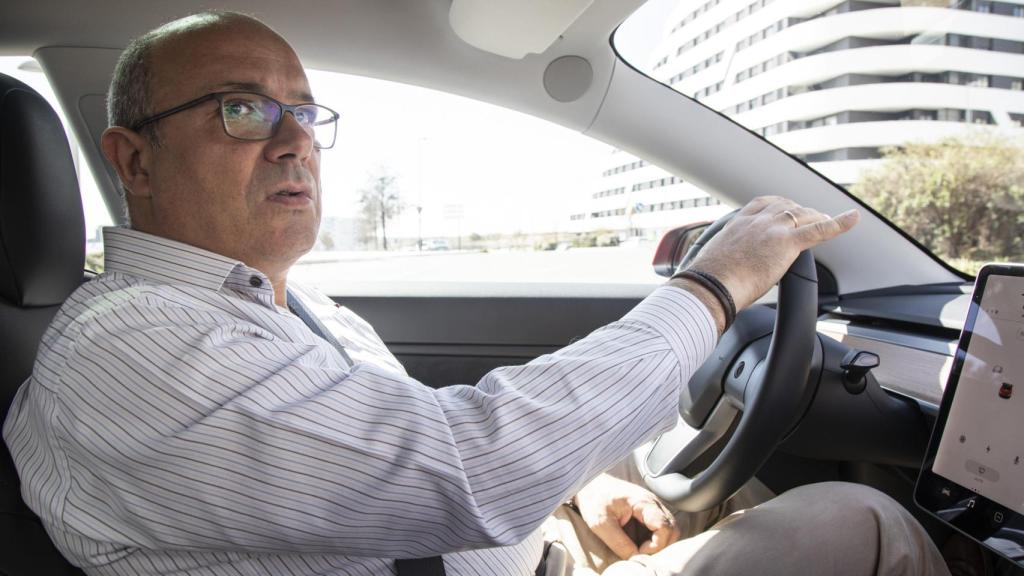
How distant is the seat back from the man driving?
0.46 ft

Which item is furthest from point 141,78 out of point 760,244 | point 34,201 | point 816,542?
point 816,542

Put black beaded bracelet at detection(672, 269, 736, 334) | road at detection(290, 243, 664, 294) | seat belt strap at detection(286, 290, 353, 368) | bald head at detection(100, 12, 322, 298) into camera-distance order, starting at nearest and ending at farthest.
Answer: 1. black beaded bracelet at detection(672, 269, 736, 334)
2. bald head at detection(100, 12, 322, 298)
3. seat belt strap at detection(286, 290, 353, 368)
4. road at detection(290, 243, 664, 294)

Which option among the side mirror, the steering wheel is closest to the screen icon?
the steering wheel

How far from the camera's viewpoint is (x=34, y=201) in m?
1.22

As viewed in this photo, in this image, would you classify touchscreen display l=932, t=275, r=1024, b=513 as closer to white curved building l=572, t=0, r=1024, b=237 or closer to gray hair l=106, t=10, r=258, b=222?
white curved building l=572, t=0, r=1024, b=237

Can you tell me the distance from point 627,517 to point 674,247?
0.71 m

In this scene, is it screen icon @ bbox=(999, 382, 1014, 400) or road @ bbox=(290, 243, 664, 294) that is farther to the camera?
road @ bbox=(290, 243, 664, 294)

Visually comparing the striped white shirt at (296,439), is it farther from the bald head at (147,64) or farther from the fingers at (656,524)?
the fingers at (656,524)

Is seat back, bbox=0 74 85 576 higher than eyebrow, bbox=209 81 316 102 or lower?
lower

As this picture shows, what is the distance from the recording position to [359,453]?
752 millimetres

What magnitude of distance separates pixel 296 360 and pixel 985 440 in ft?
3.30

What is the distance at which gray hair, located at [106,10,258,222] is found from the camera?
1169mm

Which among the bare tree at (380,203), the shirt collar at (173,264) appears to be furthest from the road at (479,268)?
the shirt collar at (173,264)

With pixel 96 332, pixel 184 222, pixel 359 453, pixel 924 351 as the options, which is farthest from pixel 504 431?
pixel 924 351
